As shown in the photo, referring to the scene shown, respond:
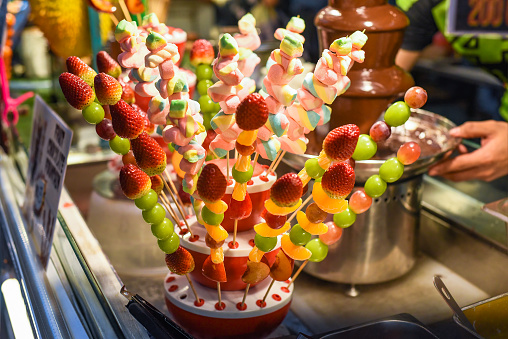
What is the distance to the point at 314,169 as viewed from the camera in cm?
71

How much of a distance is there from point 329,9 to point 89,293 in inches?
26.5

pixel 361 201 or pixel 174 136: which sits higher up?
pixel 174 136

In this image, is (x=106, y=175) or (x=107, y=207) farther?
(x=106, y=175)

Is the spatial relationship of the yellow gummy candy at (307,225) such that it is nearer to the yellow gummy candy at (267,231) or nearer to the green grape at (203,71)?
the yellow gummy candy at (267,231)

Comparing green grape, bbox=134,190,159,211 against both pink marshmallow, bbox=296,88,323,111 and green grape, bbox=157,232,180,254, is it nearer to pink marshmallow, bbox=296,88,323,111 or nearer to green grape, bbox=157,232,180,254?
green grape, bbox=157,232,180,254

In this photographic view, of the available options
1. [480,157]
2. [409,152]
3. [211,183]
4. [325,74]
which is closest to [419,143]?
[480,157]

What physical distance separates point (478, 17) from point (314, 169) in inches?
33.6

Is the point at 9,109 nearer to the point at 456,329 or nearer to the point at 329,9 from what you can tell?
the point at 329,9

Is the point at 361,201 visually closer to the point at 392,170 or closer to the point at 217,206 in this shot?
the point at 392,170

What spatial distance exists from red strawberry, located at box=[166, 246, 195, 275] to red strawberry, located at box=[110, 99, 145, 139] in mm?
197

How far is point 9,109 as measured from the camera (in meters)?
A: 1.62

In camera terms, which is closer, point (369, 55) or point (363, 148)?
point (363, 148)

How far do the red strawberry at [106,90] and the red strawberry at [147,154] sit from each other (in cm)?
6

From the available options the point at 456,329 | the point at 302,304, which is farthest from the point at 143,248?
the point at 456,329
